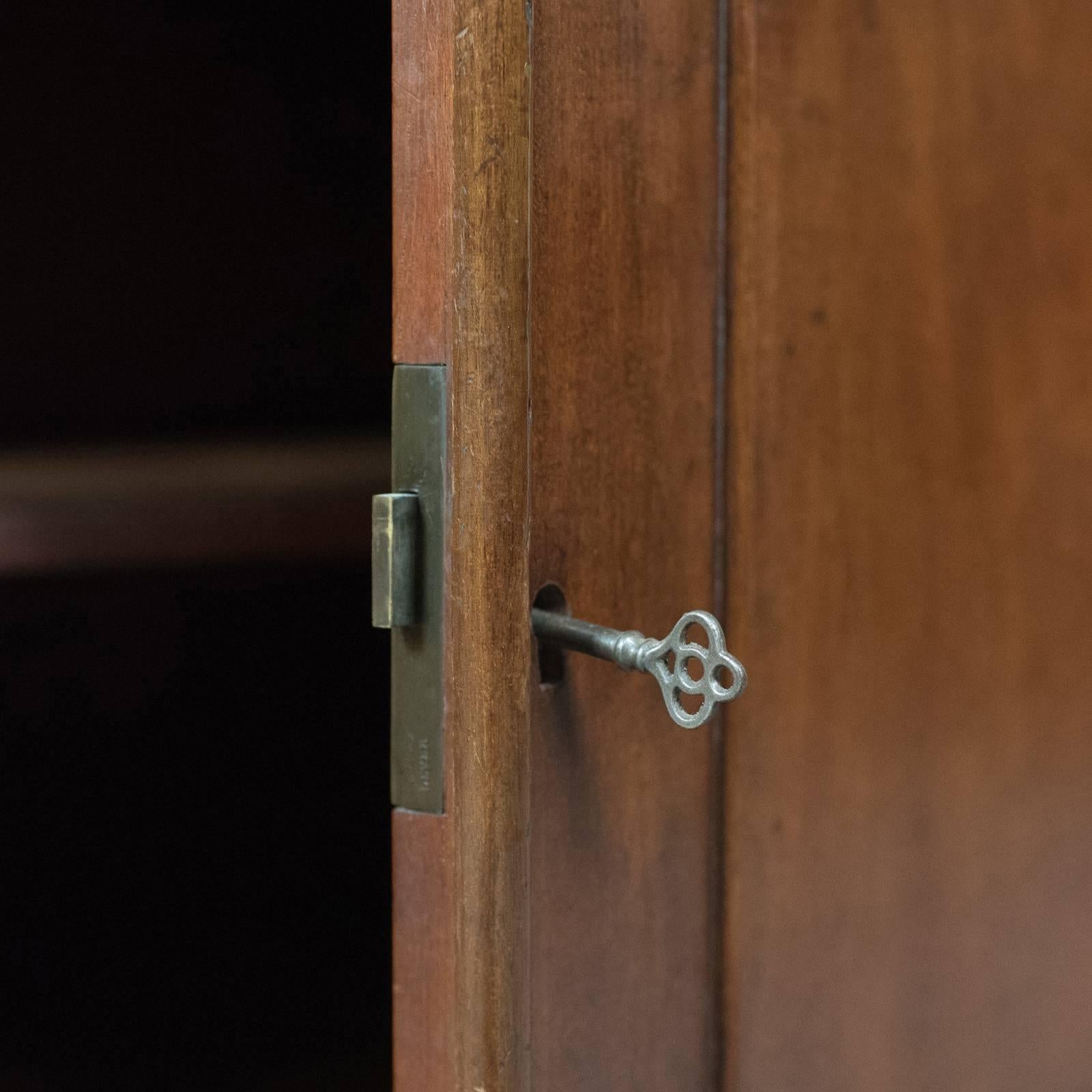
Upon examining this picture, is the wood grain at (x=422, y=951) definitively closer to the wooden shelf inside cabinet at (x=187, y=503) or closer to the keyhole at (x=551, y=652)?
the keyhole at (x=551, y=652)

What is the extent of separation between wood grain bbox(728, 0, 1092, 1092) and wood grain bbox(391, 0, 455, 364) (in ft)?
0.61

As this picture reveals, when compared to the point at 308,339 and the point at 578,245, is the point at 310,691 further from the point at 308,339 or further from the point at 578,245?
the point at 578,245

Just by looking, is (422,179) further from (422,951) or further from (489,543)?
(422,951)

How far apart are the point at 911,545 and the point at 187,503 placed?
1.64 feet

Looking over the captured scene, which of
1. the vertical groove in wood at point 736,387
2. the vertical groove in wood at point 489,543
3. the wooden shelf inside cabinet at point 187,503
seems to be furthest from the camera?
the wooden shelf inside cabinet at point 187,503

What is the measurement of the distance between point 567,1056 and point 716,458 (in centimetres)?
27

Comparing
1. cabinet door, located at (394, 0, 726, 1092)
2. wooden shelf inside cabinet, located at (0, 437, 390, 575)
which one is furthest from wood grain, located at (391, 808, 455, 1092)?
wooden shelf inside cabinet, located at (0, 437, 390, 575)

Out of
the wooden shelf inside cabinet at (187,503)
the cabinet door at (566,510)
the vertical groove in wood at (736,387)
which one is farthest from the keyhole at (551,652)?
the wooden shelf inside cabinet at (187,503)

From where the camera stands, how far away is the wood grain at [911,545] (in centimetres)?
58

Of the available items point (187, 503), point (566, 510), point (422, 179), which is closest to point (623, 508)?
point (566, 510)

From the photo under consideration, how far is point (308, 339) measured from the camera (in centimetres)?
96

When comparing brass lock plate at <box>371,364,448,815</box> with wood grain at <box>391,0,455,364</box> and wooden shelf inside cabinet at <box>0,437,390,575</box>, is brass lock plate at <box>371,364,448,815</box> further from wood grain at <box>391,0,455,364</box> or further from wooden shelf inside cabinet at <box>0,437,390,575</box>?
wooden shelf inside cabinet at <box>0,437,390,575</box>

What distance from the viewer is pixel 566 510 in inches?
18.6

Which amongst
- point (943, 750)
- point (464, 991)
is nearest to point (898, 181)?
point (943, 750)
